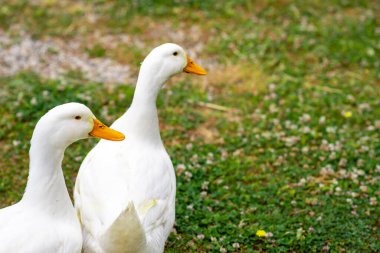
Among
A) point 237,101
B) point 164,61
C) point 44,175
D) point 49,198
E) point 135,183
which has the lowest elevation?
point 237,101

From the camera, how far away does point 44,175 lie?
165 inches

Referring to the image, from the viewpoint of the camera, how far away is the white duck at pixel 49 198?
4.06 metres

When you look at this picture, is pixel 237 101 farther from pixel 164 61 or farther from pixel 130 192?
pixel 130 192

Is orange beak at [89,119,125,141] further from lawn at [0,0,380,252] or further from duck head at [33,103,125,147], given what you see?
lawn at [0,0,380,252]

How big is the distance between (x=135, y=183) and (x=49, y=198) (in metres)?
0.66

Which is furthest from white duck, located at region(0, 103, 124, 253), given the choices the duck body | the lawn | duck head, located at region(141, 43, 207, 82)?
the lawn

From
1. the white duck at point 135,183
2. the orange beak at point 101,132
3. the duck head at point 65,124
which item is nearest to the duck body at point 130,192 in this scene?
the white duck at point 135,183

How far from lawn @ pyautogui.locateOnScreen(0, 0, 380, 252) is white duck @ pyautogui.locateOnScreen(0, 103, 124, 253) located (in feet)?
4.73

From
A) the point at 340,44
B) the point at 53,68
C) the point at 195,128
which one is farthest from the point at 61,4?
the point at 340,44

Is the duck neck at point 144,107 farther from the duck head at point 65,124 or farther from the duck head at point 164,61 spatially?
the duck head at point 65,124

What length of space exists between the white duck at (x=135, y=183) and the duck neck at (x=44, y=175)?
0.30m

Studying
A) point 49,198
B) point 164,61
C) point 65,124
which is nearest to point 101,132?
point 65,124

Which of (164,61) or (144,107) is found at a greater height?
(164,61)

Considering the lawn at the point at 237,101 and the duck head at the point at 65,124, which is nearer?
the duck head at the point at 65,124
